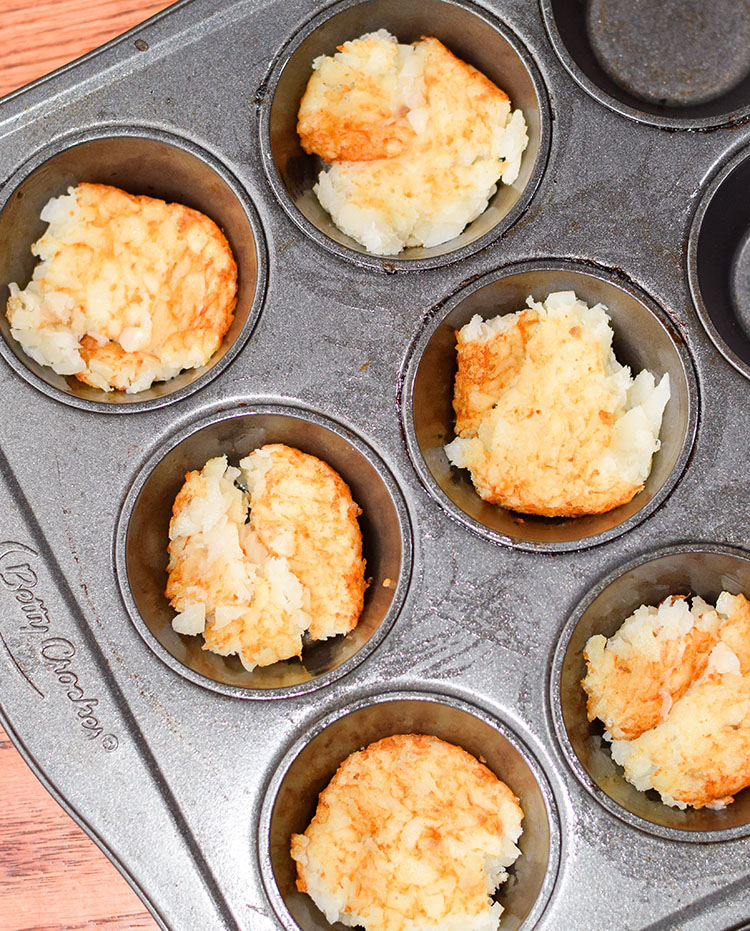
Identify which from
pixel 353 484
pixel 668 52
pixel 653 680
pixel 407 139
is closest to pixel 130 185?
pixel 407 139

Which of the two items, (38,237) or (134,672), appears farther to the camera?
(38,237)

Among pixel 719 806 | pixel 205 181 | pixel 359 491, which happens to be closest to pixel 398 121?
pixel 205 181

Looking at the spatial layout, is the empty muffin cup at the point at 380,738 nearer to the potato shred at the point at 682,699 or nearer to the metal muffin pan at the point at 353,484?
the metal muffin pan at the point at 353,484

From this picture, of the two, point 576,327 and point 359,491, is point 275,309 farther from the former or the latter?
point 576,327

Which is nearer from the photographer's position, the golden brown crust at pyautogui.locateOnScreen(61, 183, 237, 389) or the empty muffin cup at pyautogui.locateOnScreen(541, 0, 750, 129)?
the golden brown crust at pyautogui.locateOnScreen(61, 183, 237, 389)

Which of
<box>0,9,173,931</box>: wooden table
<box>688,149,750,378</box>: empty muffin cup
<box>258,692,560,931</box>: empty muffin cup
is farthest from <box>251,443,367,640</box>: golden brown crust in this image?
<box>688,149,750,378</box>: empty muffin cup

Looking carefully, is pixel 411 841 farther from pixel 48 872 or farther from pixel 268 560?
pixel 48 872

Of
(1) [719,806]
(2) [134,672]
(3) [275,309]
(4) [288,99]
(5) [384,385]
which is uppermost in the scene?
(4) [288,99]

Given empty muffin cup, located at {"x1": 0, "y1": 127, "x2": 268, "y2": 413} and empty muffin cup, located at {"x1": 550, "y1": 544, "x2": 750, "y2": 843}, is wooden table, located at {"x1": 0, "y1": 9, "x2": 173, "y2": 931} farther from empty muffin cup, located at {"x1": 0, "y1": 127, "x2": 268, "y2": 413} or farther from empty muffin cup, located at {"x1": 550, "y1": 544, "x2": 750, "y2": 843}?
empty muffin cup, located at {"x1": 550, "y1": 544, "x2": 750, "y2": 843}
